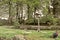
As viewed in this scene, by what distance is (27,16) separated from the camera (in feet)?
90.0

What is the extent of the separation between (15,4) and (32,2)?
11.0 feet

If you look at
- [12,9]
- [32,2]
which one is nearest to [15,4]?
[12,9]

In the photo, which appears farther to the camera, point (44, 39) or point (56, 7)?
point (56, 7)

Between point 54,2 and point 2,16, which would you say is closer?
point 54,2

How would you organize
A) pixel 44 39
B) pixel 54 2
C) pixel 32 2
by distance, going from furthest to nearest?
pixel 54 2, pixel 32 2, pixel 44 39

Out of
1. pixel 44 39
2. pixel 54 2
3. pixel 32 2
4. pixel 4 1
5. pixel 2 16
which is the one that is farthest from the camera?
pixel 2 16

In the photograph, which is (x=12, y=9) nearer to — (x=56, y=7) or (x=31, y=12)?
(x=31, y=12)

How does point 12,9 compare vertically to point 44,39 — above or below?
above

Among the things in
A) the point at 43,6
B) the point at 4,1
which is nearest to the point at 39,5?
the point at 43,6

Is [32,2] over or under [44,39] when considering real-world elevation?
over

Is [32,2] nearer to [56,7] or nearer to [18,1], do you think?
[18,1]

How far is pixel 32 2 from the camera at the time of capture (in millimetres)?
24078

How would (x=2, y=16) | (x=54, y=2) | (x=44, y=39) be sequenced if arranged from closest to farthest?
1. (x=44, y=39)
2. (x=54, y=2)
3. (x=2, y=16)

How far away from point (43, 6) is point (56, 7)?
3787mm
